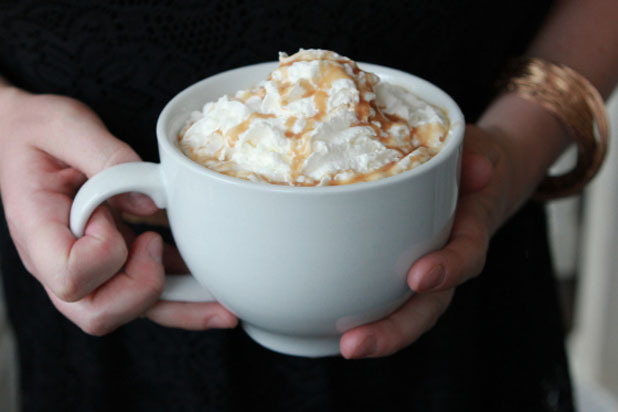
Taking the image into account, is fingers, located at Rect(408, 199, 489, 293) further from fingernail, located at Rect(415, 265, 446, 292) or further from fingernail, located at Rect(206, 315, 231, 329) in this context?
fingernail, located at Rect(206, 315, 231, 329)

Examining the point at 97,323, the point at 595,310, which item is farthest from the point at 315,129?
the point at 595,310

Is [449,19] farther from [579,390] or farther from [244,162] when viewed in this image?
[579,390]

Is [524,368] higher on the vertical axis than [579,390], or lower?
higher

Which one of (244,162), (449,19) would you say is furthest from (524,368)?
(244,162)

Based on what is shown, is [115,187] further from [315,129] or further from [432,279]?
[432,279]

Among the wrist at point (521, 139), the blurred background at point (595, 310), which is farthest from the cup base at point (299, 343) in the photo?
the blurred background at point (595, 310)

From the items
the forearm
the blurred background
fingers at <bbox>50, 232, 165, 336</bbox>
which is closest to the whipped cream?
fingers at <bbox>50, 232, 165, 336</bbox>

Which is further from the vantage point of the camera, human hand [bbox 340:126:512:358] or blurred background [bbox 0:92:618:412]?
blurred background [bbox 0:92:618:412]
